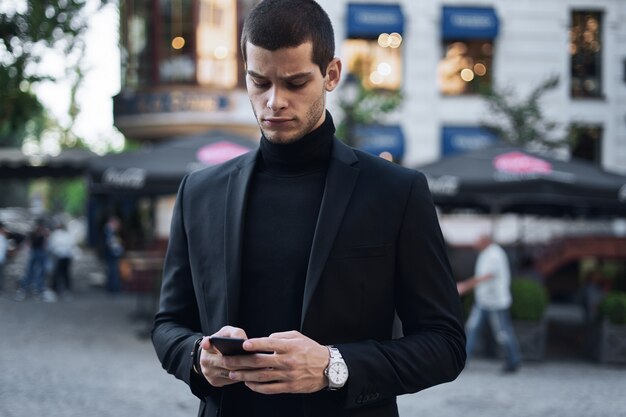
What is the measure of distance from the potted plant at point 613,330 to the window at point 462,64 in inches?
497

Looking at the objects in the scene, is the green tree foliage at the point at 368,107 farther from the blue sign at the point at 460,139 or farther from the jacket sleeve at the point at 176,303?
the jacket sleeve at the point at 176,303

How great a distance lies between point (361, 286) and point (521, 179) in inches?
352

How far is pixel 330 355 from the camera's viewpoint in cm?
181

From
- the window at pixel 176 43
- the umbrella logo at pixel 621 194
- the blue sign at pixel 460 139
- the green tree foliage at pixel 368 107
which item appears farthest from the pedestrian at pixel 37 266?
the umbrella logo at pixel 621 194

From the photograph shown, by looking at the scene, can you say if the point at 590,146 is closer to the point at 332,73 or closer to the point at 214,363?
the point at 332,73

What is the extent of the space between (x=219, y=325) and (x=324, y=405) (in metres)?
0.35

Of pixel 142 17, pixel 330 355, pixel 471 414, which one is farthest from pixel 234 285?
pixel 142 17

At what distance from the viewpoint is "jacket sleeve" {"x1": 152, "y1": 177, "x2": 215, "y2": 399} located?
2082mm

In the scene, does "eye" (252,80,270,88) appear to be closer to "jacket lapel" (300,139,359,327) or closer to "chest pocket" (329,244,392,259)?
"jacket lapel" (300,139,359,327)

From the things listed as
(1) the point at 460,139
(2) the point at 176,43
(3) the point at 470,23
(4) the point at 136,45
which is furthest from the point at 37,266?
(3) the point at 470,23

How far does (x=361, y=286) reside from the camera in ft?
6.38

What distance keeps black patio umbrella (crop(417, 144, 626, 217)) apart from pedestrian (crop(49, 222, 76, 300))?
10.6m

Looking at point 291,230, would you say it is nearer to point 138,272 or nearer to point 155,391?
point 155,391

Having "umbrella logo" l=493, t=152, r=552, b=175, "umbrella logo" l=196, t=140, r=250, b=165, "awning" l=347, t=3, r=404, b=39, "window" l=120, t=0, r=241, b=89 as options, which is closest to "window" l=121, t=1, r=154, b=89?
"window" l=120, t=0, r=241, b=89
